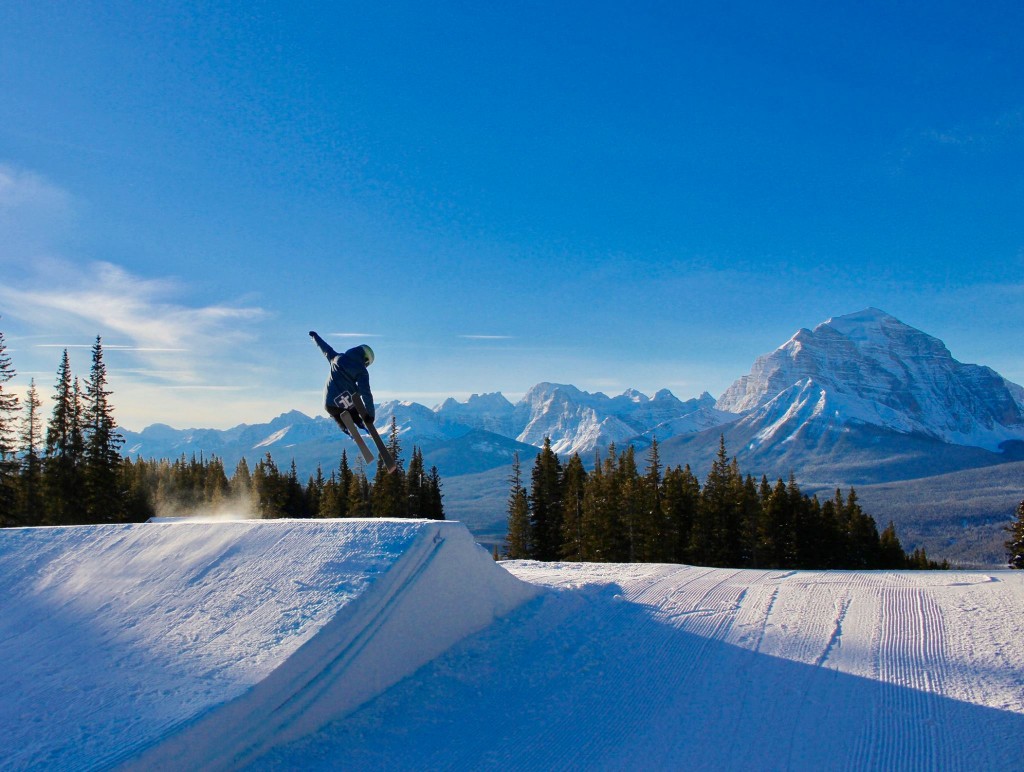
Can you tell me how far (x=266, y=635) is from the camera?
7402 mm

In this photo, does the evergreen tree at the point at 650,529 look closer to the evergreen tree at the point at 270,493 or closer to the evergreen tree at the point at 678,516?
the evergreen tree at the point at 678,516

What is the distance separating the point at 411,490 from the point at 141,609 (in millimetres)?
40170

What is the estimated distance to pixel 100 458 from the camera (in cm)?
3631

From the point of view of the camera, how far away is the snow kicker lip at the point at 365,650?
5.70m

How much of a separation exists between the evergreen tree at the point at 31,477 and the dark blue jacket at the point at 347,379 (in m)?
35.0

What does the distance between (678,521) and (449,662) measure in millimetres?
31470

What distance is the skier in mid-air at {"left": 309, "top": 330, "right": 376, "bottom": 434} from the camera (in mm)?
10945

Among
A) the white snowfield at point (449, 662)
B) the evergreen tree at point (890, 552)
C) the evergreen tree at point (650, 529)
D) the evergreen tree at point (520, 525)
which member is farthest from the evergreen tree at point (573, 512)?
the white snowfield at point (449, 662)

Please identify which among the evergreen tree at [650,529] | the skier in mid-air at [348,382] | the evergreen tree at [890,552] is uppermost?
the skier in mid-air at [348,382]

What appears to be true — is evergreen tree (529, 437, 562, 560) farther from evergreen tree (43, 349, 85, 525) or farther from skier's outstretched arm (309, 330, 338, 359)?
skier's outstretched arm (309, 330, 338, 359)

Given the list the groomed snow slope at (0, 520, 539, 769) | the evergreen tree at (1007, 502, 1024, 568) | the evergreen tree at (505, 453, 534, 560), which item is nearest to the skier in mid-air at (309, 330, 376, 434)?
the groomed snow slope at (0, 520, 539, 769)

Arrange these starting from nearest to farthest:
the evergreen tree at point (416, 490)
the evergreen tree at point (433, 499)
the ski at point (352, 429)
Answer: the ski at point (352, 429)
the evergreen tree at point (416, 490)
the evergreen tree at point (433, 499)

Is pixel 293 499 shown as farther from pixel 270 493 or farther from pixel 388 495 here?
pixel 388 495

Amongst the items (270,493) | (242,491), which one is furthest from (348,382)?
(242,491)
